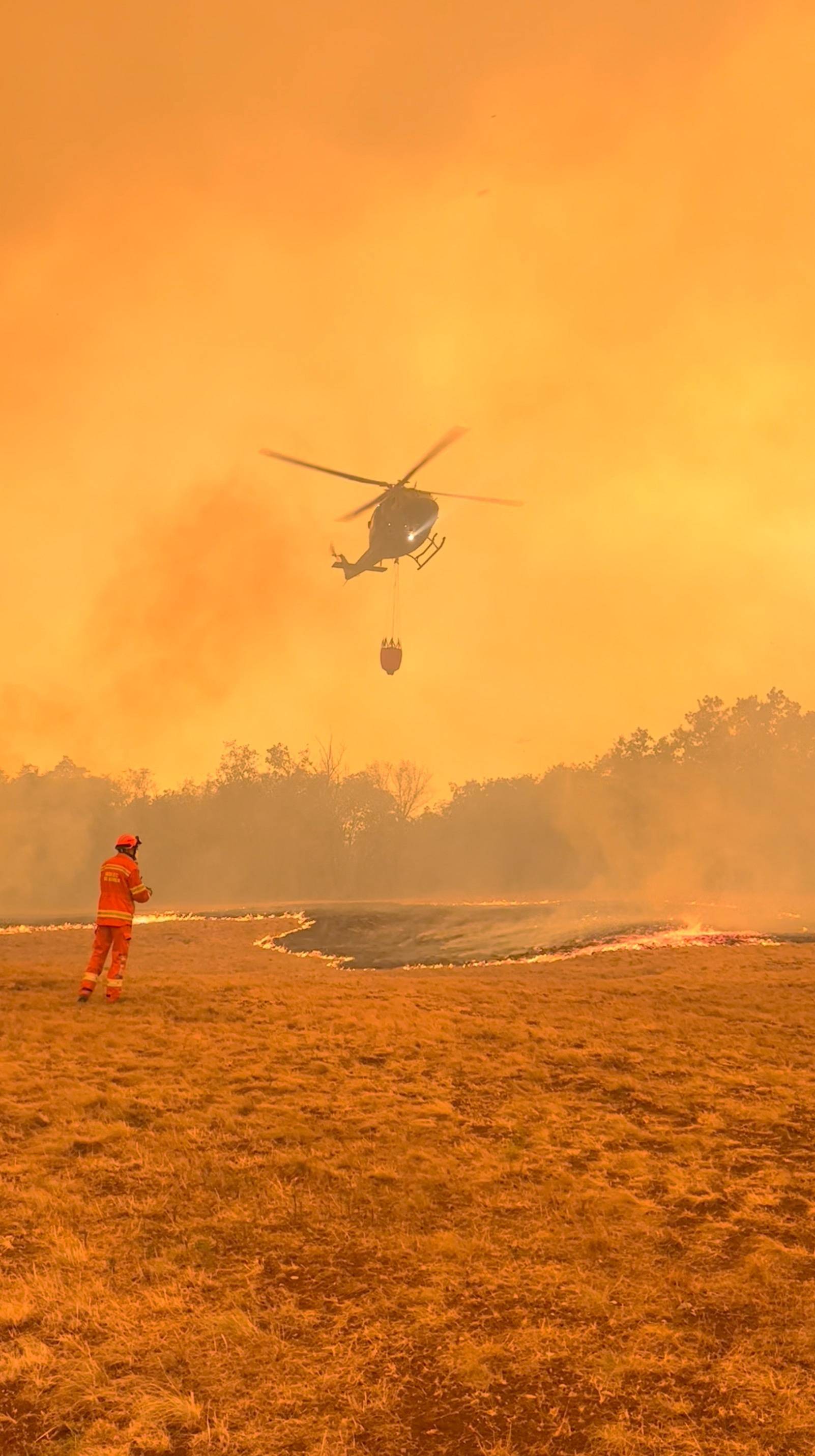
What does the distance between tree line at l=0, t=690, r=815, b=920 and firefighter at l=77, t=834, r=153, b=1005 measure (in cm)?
7067

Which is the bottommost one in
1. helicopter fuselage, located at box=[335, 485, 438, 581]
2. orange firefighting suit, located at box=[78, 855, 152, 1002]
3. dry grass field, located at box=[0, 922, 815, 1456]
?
dry grass field, located at box=[0, 922, 815, 1456]

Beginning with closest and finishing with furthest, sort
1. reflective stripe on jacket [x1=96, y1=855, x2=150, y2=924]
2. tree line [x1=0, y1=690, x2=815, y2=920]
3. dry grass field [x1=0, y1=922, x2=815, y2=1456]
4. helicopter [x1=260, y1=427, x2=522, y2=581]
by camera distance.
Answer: dry grass field [x1=0, y1=922, x2=815, y2=1456] → reflective stripe on jacket [x1=96, y1=855, x2=150, y2=924] → helicopter [x1=260, y1=427, x2=522, y2=581] → tree line [x1=0, y1=690, x2=815, y2=920]

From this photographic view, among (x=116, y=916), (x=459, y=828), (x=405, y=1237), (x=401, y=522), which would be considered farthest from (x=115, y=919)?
(x=459, y=828)

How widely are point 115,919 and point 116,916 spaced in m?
0.08

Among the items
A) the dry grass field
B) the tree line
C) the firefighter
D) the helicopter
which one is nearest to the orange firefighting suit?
the firefighter

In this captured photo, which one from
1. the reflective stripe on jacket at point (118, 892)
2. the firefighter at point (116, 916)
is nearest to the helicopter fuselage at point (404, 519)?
the firefighter at point (116, 916)

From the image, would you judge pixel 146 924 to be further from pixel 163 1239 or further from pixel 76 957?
pixel 163 1239

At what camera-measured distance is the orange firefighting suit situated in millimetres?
14938

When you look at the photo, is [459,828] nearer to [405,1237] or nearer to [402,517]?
[402,517]

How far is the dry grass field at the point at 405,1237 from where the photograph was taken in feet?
17.4

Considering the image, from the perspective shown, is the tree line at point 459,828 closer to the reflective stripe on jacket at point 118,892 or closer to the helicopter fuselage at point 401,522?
the helicopter fuselage at point 401,522

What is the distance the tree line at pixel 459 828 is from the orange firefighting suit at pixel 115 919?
70675 mm

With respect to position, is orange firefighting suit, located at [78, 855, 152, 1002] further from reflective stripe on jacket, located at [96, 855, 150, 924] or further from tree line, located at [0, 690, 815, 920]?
tree line, located at [0, 690, 815, 920]

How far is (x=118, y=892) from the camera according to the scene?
1502cm
